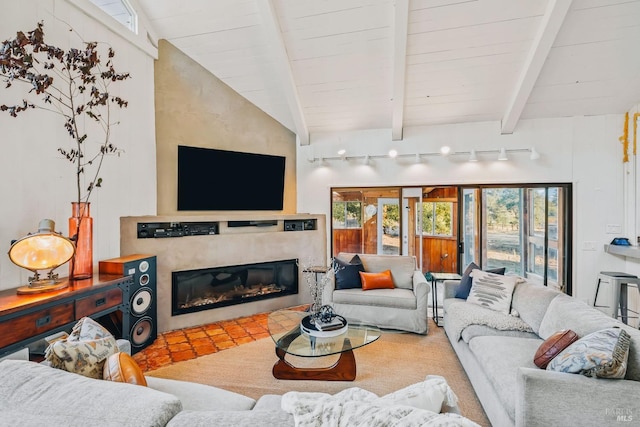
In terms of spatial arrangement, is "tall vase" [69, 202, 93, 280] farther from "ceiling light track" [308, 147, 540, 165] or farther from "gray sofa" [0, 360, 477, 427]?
"ceiling light track" [308, 147, 540, 165]

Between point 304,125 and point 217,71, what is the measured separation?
4.82ft

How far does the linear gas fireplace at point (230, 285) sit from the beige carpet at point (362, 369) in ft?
3.39

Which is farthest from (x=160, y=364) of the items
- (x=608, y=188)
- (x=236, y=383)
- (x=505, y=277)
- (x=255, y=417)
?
(x=608, y=188)

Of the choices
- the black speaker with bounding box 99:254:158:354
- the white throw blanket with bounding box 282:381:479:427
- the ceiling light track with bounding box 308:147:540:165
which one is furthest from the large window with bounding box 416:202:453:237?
the white throw blanket with bounding box 282:381:479:427

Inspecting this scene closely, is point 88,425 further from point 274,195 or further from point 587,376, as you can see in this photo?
point 274,195

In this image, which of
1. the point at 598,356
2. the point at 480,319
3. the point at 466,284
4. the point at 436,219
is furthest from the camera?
the point at 436,219

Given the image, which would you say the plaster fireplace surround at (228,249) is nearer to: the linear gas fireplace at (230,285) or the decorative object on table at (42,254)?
the linear gas fireplace at (230,285)

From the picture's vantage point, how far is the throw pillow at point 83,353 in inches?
53.4

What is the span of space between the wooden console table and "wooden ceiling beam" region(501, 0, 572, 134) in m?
4.85

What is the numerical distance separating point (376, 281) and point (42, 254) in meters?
3.24

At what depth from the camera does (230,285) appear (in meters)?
4.33

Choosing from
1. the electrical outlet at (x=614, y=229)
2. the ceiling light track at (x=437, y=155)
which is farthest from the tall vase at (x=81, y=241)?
the electrical outlet at (x=614, y=229)

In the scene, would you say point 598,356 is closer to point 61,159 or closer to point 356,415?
point 356,415

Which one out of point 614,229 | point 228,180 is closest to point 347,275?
point 228,180
